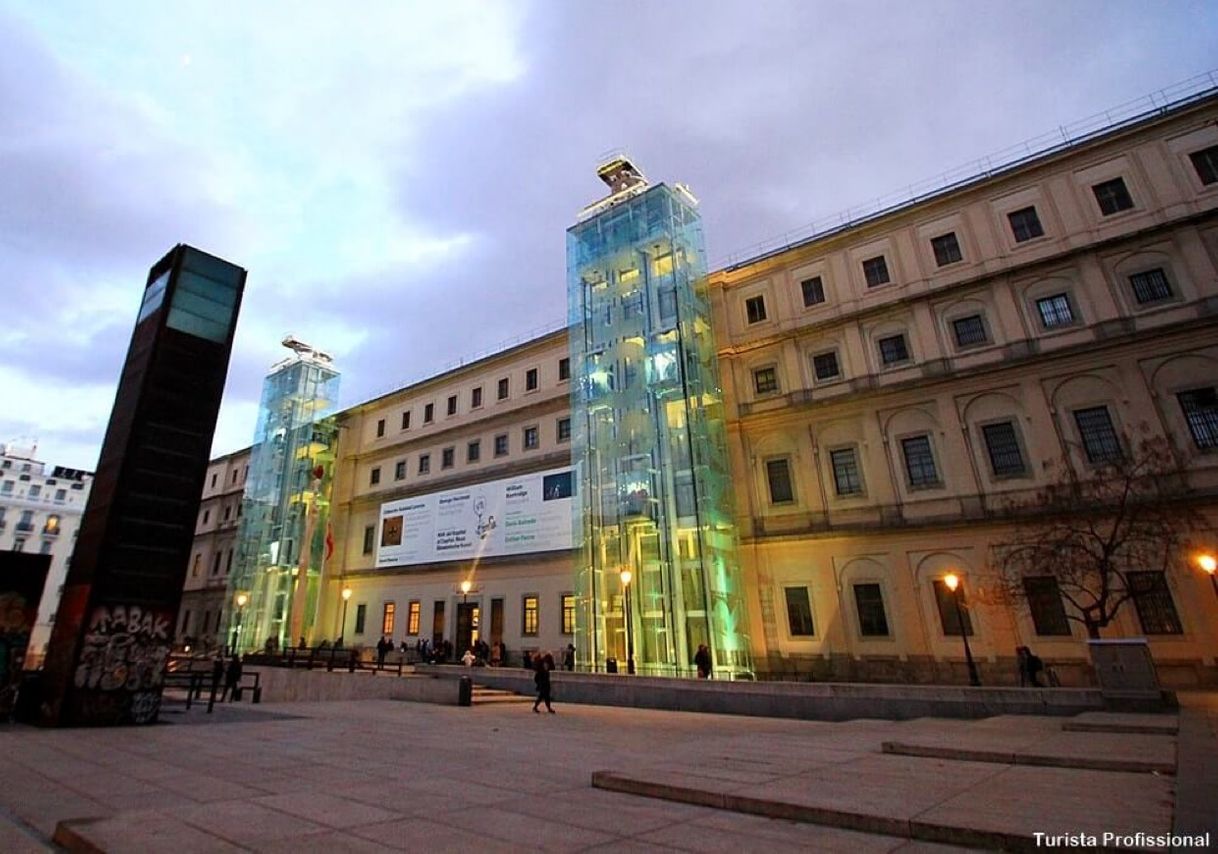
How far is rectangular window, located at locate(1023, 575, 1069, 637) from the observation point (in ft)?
65.9

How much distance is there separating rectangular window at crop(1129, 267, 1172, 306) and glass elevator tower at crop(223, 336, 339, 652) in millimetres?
46541

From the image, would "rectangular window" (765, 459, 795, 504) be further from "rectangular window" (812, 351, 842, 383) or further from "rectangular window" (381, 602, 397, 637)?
"rectangular window" (381, 602, 397, 637)

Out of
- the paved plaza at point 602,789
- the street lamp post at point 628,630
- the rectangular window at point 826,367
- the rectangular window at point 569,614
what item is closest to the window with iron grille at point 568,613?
the rectangular window at point 569,614

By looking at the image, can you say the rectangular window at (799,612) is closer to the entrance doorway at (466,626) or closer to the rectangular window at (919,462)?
the rectangular window at (919,462)

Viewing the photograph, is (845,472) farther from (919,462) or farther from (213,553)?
(213,553)

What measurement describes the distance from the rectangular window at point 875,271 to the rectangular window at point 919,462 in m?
7.41

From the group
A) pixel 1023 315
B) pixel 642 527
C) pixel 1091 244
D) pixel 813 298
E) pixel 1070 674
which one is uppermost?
pixel 813 298

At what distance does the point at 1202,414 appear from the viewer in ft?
64.1

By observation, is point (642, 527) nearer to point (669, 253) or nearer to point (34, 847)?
point (669, 253)

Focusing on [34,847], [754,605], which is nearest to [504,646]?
[754,605]

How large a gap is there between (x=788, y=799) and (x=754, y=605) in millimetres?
20595

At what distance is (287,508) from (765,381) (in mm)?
34765

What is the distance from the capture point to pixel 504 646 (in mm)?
31859

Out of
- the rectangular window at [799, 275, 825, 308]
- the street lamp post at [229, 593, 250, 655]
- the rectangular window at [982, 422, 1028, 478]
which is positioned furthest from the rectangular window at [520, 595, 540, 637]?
the rectangular window at [982, 422, 1028, 478]
